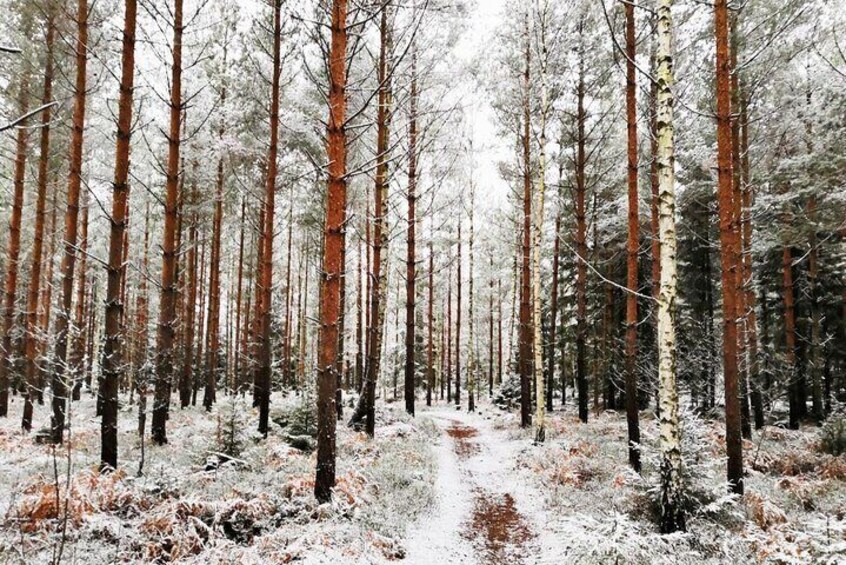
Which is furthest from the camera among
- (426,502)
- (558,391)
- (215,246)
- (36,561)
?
(558,391)

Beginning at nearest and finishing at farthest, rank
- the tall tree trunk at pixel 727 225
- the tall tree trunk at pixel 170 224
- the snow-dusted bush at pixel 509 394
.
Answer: the tall tree trunk at pixel 727 225, the tall tree trunk at pixel 170 224, the snow-dusted bush at pixel 509 394

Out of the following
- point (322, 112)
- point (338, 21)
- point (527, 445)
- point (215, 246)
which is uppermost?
point (322, 112)

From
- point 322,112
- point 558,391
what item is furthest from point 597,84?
point 558,391

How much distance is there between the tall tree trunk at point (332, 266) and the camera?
5.91m

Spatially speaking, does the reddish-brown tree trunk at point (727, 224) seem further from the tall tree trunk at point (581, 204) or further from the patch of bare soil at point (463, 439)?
the tall tree trunk at point (581, 204)

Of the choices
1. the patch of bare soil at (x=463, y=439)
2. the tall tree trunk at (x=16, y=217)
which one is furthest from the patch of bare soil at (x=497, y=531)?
the tall tree trunk at (x=16, y=217)

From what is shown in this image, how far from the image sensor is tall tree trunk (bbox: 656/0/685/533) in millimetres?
5918

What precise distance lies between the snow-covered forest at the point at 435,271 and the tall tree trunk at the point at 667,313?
0.13 feet

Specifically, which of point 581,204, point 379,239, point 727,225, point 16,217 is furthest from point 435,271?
point 16,217

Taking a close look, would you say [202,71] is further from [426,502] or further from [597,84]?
[426,502]

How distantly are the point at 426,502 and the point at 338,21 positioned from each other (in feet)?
22.8

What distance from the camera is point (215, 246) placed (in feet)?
57.3

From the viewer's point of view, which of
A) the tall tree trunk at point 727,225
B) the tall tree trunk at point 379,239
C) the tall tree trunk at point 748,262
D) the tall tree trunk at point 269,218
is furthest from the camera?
the tall tree trunk at point 748,262

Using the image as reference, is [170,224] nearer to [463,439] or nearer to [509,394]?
[463,439]
